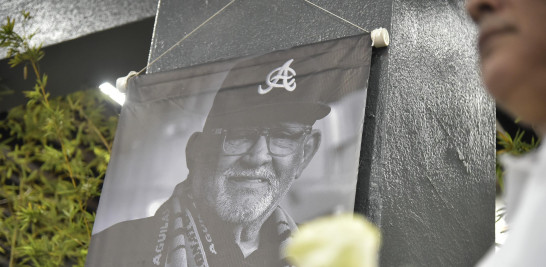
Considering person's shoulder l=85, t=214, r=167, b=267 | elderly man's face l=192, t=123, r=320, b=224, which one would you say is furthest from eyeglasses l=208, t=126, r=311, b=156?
person's shoulder l=85, t=214, r=167, b=267

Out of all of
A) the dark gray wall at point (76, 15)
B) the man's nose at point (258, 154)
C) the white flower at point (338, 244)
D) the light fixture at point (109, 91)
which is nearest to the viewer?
the white flower at point (338, 244)

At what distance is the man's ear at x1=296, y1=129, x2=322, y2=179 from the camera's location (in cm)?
165

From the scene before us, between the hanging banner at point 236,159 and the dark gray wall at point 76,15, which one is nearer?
the hanging banner at point 236,159

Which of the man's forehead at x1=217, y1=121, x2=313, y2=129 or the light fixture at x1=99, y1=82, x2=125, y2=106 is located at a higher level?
the light fixture at x1=99, y1=82, x2=125, y2=106

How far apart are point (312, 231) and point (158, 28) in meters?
2.13

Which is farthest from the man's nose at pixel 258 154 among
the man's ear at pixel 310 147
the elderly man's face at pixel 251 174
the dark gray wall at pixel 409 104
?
the dark gray wall at pixel 409 104

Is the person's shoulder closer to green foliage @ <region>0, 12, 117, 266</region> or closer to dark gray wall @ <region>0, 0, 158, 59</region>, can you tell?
green foliage @ <region>0, 12, 117, 266</region>

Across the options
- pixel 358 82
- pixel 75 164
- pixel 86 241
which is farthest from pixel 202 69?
pixel 75 164

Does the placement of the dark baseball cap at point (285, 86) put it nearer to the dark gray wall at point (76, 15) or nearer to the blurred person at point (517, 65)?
the blurred person at point (517, 65)

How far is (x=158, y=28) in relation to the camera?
238 cm

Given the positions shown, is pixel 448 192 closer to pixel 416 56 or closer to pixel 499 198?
pixel 416 56

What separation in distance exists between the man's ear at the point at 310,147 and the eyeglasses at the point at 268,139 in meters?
0.02

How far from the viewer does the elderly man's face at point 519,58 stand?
462mm

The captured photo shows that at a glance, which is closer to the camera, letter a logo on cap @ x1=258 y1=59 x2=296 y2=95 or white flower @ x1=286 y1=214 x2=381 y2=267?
white flower @ x1=286 y1=214 x2=381 y2=267
